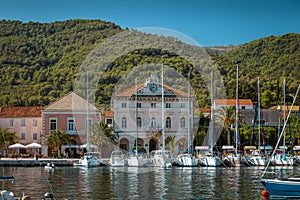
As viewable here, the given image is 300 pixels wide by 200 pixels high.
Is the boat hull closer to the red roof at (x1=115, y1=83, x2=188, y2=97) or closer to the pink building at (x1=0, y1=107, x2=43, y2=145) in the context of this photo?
the red roof at (x1=115, y1=83, x2=188, y2=97)

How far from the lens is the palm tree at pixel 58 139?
69438 millimetres

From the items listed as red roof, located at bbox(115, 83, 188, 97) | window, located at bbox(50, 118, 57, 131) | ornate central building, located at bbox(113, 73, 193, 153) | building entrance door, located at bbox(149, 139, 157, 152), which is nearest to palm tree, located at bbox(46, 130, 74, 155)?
window, located at bbox(50, 118, 57, 131)

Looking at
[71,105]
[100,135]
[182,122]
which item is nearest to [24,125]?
[71,105]

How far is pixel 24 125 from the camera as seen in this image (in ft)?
253

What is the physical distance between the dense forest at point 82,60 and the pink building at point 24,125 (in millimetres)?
11685

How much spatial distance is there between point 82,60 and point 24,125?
143ft

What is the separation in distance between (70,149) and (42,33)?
8798 centimetres

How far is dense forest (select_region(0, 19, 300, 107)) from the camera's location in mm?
93750

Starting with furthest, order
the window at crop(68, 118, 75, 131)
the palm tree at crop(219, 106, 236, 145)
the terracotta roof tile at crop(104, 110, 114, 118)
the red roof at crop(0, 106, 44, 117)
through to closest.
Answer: the terracotta roof tile at crop(104, 110, 114, 118)
the red roof at crop(0, 106, 44, 117)
the window at crop(68, 118, 75, 131)
the palm tree at crop(219, 106, 236, 145)

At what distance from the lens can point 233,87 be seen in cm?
10644

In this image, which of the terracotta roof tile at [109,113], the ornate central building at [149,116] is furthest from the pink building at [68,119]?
the terracotta roof tile at [109,113]

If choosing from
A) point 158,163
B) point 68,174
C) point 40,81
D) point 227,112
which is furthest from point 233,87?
point 68,174

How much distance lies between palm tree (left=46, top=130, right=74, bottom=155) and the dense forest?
15537mm

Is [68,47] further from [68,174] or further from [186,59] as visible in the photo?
[68,174]
